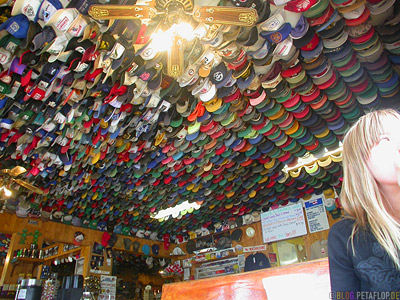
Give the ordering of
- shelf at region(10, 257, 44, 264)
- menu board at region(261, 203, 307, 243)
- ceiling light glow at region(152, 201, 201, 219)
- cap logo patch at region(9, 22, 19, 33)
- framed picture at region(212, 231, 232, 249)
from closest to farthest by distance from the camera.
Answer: cap logo patch at region(9, 22, 19, 33) → shelf at region(10, 257, 44, 264) → menu board at region(261, 203, 307, 243) → ceiling light glow at region(152, 201, 201, 219) → framed picture at region(212, 231, 232, 249)

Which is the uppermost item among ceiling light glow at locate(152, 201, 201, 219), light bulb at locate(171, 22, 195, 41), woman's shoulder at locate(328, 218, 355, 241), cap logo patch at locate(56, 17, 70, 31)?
cap logo patch at locate(56, 17, 70, 31)

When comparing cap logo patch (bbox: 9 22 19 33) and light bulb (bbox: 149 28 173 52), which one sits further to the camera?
light bulb (bbox: 149 28 173 52)

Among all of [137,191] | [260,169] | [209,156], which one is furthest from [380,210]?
[137,191]

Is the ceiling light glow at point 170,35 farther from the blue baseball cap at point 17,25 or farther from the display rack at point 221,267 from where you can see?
the display rack at point 221,267

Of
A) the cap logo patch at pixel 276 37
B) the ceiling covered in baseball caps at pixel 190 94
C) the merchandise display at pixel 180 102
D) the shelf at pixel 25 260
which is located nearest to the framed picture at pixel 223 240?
the merchandise display at pixel 180 102

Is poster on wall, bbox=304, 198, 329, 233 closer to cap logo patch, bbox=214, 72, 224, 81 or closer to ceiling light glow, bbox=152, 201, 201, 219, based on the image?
ceiling light glow, bbox=152, 201, 201, 219

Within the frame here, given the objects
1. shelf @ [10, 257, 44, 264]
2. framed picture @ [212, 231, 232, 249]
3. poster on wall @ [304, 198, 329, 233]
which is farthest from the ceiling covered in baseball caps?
framed picture @ [212, 231, 232, 249]

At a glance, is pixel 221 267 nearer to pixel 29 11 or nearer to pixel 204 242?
pixel 204 242

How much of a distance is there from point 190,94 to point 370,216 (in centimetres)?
296

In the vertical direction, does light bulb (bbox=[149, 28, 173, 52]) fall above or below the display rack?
above

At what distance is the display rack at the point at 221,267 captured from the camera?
6.99 m

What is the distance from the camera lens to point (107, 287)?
6.63m

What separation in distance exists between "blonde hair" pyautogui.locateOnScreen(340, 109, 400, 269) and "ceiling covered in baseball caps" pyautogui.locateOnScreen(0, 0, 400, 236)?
190 cm

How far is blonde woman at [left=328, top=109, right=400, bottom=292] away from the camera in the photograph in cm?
62
